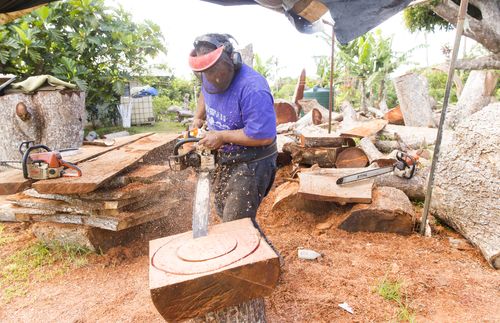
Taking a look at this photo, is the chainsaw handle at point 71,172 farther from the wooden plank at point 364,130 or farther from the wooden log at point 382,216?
the wooden plank at point 364,130

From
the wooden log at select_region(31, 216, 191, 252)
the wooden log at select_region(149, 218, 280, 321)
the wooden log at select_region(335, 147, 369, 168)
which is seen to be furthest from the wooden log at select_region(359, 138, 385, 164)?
the wooden log at select_region(149, 218, 280, 321)

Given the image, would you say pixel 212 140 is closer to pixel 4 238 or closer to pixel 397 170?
pixel 397 170

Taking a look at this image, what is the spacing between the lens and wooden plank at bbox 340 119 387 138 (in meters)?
5.31

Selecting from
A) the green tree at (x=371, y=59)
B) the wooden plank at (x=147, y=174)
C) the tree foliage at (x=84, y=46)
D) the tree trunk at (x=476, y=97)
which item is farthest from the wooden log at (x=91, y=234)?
the green tree at (x=371, y=59)

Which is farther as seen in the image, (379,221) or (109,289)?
(379,221)

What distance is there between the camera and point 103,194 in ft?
9.98

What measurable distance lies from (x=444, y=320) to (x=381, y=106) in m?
11.2

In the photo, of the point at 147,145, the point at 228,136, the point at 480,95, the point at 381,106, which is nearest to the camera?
the point at 228,136

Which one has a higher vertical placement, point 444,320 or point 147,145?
point 147,145

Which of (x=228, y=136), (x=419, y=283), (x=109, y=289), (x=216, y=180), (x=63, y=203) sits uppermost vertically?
(x=228, y=136)

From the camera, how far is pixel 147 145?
4.16 meters

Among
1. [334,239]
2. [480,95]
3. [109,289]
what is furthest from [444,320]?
[480,95]

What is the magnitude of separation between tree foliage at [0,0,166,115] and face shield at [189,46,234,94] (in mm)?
6328

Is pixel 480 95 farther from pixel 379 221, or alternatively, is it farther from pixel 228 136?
pixel 228 136
